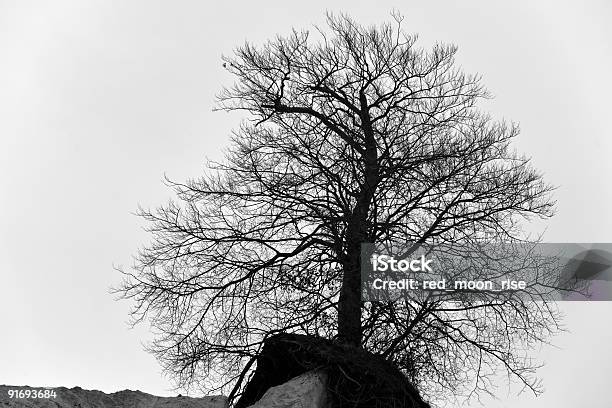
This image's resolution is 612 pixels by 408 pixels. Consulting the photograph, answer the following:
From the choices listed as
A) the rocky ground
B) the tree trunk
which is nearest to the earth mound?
the tree trunk

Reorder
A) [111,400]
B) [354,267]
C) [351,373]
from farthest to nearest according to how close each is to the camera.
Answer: [111,400] → [354,267] → [351,373]

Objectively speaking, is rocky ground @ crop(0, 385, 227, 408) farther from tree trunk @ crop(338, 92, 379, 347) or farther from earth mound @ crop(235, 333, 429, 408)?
tree trunk @ crop(338, 92, 379, 347)

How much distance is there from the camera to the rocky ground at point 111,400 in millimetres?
17922

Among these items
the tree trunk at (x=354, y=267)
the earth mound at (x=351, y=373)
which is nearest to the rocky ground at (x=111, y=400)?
the earth mound at (x=351, y=373)

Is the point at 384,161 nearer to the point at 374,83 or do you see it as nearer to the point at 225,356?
the point at 374,83

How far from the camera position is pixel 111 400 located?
1928 cm

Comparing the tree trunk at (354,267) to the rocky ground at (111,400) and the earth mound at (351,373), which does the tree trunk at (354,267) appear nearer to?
the earth mound at (351,373)

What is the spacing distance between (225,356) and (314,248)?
264cm

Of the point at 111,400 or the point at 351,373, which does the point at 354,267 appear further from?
the point at 111,400

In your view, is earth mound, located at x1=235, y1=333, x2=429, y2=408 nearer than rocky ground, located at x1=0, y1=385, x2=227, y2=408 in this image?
Yes

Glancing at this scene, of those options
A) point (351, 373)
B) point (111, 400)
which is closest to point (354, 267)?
point (351, 373)

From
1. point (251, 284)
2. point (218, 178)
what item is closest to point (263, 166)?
point (218, 178)

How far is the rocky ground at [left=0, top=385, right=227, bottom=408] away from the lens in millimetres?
17922

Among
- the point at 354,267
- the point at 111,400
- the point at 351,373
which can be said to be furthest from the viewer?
the point at 111,400
